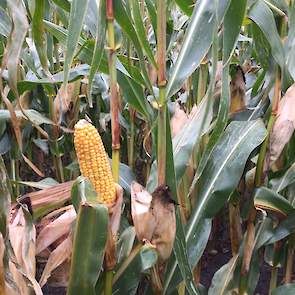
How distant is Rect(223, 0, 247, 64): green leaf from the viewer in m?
1.00

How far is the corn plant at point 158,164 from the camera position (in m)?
0.89

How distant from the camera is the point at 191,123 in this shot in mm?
1228

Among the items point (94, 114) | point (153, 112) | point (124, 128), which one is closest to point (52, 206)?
point (153, 112)

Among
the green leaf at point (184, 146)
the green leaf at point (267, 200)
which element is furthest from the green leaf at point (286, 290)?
the green leaf at point (184, 146)

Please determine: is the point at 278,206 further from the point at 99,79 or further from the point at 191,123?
the point at 99,79

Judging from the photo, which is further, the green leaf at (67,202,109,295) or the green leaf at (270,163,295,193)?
the green leaf at (270,163,295,193)

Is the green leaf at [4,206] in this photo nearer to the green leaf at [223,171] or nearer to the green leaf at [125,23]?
the green leaf at [125,23]

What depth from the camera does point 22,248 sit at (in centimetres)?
94

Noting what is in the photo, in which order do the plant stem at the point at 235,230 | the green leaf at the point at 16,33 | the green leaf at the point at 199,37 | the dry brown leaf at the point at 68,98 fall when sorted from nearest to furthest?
the green leaf at the point at 16,33
the green leaf at the point at 199,37
the plant stem at the point at 235,230
the dry brown leaf at the point at 68,98

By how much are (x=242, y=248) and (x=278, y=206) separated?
0.60ft

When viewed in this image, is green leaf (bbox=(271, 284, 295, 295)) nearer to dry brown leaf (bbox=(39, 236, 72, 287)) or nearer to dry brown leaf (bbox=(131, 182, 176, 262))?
dry brown leaf (bbox=(131, 182, 176, 262))

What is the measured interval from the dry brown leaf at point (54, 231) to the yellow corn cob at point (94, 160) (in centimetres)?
12

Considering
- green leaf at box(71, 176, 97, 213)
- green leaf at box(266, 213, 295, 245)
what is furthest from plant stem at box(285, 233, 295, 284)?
green leaf at box(71, 176, 97, 213)

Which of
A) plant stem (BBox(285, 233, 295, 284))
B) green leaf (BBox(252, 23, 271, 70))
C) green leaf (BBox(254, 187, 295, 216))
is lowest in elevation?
plant stem (BBox(285, 233, 295, 284))
